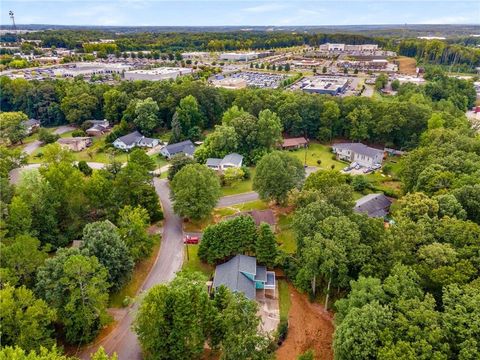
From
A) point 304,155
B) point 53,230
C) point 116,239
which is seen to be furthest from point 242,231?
point 304,155

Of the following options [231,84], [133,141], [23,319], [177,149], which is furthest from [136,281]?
[231,84]

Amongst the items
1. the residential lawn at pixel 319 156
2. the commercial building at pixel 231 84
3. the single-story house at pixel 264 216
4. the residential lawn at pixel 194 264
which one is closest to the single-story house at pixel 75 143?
the residential lawn at pixel 319 156

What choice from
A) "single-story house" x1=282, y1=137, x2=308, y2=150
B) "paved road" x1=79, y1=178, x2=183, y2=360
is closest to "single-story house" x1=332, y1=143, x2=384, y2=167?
"single-story house" x1=282, y1=137, x2=308, y2=150

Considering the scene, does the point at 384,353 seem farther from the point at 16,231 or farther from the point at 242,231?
the point at 16,231

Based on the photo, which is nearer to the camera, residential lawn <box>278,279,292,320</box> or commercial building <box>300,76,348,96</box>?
residential lawn <box>278,279,292,320</box>

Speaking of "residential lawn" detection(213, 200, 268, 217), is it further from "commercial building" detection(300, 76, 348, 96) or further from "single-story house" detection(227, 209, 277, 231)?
"commercial building" detection(300, 76, 348, 96)

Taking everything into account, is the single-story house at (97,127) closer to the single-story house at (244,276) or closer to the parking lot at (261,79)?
the parking lot at (261,79)
